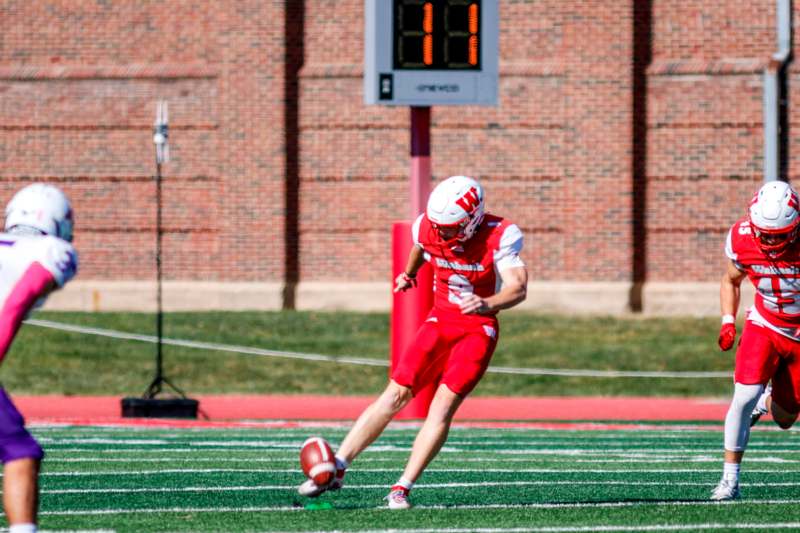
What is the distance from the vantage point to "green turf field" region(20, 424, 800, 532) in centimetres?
771

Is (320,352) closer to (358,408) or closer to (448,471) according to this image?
(358,408)

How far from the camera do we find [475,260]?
27.5 feet

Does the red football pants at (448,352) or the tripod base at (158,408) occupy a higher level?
the red football pants at (448,352)

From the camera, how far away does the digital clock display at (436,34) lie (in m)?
15.7

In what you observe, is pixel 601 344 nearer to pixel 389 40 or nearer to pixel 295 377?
pixel 295 377

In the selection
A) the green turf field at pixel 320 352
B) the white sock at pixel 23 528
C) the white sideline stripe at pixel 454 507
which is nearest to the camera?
the white sock at pixel 23 528

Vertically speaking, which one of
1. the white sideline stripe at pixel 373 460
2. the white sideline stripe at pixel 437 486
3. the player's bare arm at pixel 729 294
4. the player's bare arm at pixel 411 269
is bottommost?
the white sideline stripe at pixel 373 460


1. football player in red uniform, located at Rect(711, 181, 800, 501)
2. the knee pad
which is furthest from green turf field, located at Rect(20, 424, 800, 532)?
football player in red uniform, located at Rect(711, 181, 800, 501)

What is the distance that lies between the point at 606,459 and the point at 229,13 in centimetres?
1641

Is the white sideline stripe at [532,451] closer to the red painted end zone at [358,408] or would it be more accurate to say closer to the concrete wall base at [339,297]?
the red painted end zone at [358,408]

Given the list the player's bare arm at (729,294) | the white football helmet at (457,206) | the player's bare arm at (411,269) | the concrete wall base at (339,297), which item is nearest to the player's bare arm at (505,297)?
the white football helmet at (457,206)

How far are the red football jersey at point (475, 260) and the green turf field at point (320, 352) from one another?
→ 1308 cm

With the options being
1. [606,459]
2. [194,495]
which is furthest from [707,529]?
[606,459]

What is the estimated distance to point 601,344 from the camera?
2375cm
